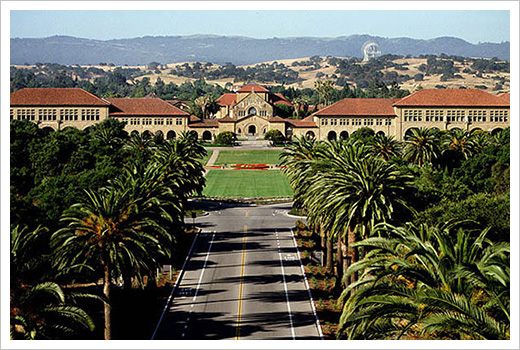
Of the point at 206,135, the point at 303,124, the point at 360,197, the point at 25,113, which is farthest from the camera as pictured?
the point at 206,135

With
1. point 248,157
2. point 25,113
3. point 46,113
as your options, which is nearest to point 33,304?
point 248,157

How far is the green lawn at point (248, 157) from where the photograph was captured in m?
116

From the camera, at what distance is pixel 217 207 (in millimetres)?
75062

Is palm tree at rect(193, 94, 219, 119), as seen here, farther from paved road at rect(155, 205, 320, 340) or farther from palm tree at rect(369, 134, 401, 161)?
paved road at rect(155, 205, 320, 340)

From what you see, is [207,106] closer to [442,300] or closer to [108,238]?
[108,238]

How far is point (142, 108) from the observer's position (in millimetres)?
149250

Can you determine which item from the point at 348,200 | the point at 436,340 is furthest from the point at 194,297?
the point at 436,340

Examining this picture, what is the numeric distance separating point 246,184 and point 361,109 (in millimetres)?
63492

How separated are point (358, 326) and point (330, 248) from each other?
26.0m

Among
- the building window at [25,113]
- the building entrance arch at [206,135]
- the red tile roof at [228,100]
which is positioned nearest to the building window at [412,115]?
the building entrance arch at [206,135]

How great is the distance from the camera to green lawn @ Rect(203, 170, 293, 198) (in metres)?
84.3

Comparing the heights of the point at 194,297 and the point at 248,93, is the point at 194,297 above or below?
below

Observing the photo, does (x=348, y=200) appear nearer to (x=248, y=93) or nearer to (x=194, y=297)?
(x=194, y=297)

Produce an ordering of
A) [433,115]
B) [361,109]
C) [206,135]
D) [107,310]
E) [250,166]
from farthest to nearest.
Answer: [206,135], [361,109], [433,115], [250,166], [107,310]
